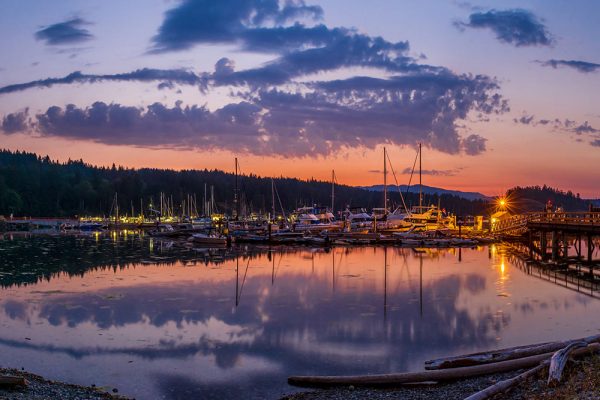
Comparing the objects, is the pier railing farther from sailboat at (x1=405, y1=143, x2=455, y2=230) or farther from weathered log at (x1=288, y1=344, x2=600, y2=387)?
weathered log at (x1=288, y1=344, x2=600, y2=387)

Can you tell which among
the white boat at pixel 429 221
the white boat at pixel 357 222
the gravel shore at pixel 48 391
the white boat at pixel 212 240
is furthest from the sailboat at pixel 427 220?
the gravel shore at pixel 48 391

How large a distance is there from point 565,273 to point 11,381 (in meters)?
38.6

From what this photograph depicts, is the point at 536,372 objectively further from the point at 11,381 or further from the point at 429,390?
the point at 11,381

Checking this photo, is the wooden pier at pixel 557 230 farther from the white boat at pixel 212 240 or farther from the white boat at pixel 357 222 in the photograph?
the white boat at pixel 212 240

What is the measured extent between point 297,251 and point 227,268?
19483mm

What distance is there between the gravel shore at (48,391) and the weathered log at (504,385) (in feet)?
28.0

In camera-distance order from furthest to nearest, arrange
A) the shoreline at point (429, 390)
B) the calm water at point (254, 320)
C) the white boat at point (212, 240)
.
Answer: the white boat at point (212, 240) < the calm water at point (254, 320) < the shoreline at point (429, 390)

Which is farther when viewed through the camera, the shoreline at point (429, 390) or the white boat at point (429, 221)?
the white boat at point (429, 221)

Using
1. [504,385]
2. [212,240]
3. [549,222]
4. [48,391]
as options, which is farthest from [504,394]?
[212,240]

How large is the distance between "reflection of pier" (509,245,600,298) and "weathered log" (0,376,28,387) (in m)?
27.4

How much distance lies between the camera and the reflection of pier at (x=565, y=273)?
3494 centimetres

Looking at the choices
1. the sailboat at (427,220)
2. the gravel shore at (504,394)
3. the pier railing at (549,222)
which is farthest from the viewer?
the sailboat at (427,220)

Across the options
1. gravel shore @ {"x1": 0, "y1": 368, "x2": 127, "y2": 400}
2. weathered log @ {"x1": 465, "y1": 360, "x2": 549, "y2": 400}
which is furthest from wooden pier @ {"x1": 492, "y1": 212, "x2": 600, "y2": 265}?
gravel shore @ {"x1": 0, "y1": 368, "x2": 127, "y2": 400}

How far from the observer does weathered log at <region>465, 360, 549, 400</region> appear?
505 inches
